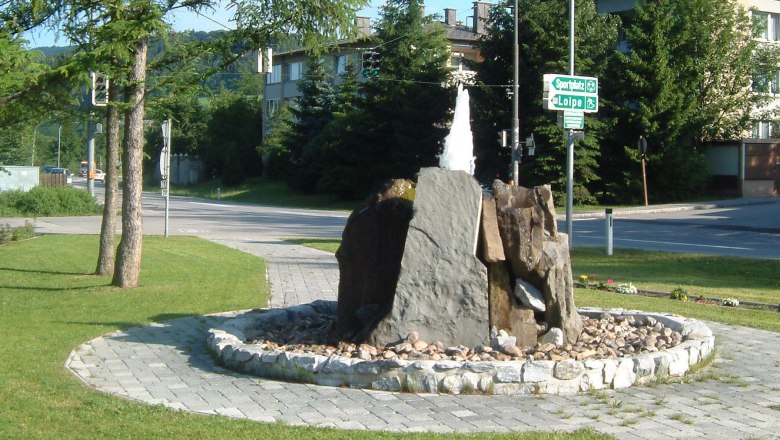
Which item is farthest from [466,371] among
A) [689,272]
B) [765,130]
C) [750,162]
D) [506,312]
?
[765,130]

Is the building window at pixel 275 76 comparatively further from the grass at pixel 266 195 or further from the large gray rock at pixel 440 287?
the large gray rock at pixel 440 287

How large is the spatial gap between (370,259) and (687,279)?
34.7 feet

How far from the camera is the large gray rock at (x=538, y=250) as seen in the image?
29.4 ft

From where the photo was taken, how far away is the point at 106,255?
54.6 ft

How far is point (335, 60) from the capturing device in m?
68.8

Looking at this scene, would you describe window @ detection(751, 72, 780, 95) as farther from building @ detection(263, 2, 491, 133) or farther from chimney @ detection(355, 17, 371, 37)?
chimney @ detection(355, 17, 371, 37)

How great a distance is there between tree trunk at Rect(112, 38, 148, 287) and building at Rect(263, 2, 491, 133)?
43.7m

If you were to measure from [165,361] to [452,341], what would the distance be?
281 centimetres

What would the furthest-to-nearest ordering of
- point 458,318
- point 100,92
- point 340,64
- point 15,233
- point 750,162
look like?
point 340,64 < point 750,162 < point 15,233 < point 100,92 < point 458,318

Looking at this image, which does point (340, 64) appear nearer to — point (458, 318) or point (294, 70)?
point (294, 70)

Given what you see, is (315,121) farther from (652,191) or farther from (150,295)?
(150,295)

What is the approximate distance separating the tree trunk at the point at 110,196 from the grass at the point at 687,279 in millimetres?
7831

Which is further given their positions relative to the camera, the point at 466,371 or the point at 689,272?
the point at 689,272

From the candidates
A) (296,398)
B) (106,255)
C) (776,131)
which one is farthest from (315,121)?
(296,398)
